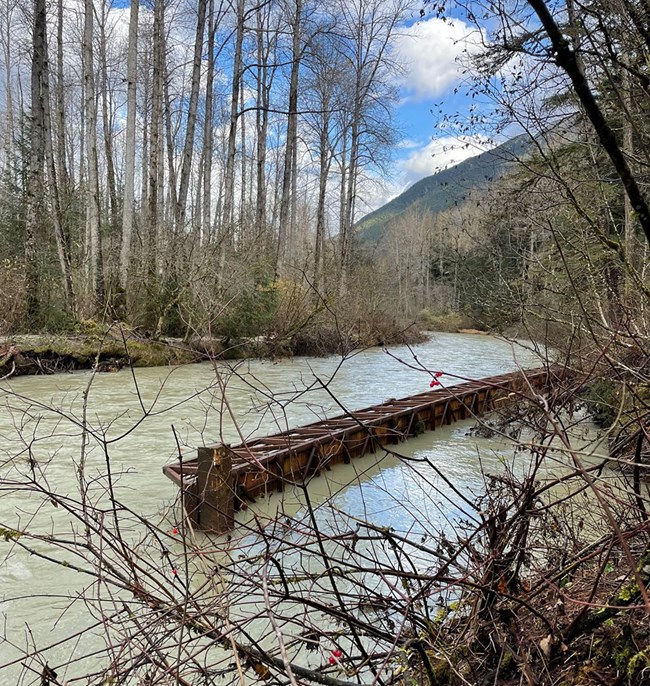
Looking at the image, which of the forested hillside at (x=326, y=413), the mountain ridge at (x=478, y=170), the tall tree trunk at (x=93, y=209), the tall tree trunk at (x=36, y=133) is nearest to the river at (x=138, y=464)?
the forested hillside at (x=326, y=413)

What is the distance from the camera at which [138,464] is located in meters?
6.14

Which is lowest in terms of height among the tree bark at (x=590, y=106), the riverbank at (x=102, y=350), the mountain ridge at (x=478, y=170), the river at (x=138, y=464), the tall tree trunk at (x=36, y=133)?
the river at (x=138, y=464)

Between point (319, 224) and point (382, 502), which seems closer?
point (382, 502)

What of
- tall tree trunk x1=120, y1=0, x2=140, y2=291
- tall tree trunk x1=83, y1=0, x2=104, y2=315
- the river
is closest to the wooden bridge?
the river

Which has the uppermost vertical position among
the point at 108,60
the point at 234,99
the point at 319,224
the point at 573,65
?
the point at 108,60

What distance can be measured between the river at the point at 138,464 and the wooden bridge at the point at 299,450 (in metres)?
0.18

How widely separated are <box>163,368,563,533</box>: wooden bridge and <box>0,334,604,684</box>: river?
0.59 ft

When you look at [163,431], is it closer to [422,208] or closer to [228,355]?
[228,355]

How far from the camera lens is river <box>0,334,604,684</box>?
250 centimetres

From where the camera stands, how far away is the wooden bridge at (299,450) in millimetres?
2344

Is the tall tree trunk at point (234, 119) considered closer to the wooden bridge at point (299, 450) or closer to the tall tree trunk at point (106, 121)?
the tall tree trunk at point (106, 121)

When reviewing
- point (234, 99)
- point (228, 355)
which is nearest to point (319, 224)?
point (234, 99)

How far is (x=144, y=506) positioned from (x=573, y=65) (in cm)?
495

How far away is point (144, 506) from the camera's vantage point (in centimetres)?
495
